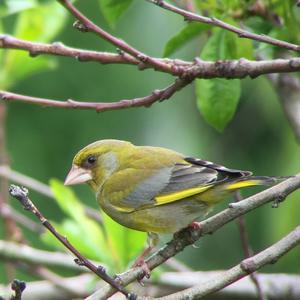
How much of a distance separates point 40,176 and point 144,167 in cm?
357

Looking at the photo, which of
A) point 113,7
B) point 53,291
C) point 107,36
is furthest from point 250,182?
point 53,291

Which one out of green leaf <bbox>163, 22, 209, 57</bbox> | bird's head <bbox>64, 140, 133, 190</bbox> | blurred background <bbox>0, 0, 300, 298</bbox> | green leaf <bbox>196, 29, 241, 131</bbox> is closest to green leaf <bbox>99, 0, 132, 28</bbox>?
green leaf <bbox>163, 22, 209, 57</bbox>

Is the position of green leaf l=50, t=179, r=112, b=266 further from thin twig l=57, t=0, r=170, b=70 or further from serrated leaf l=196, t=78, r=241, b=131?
thin twig l=57, t=0, r=170, b=70

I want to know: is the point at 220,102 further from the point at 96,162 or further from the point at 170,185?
the point at 96,162

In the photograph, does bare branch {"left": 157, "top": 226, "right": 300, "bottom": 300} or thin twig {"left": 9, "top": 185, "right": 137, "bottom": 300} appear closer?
thin twig {"left": 9, "top": 185, "right": 137, "bottom": 300}

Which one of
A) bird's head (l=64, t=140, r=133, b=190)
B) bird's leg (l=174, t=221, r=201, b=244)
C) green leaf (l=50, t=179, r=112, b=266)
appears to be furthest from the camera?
green leaf (l=50, t=179, r=112, b=266)

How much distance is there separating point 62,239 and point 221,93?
107 cm

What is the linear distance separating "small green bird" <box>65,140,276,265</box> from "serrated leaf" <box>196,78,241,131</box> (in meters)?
0.27

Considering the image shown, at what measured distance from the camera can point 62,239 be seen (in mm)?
2324

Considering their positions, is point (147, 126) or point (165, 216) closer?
point (165, 216)

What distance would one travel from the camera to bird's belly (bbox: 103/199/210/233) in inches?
135

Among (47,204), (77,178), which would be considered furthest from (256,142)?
(77,178)

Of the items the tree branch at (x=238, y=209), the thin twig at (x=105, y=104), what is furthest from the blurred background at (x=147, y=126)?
the thin twig at (x=105, y=104)

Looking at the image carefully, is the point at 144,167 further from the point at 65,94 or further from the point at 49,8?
the point at 65,94
